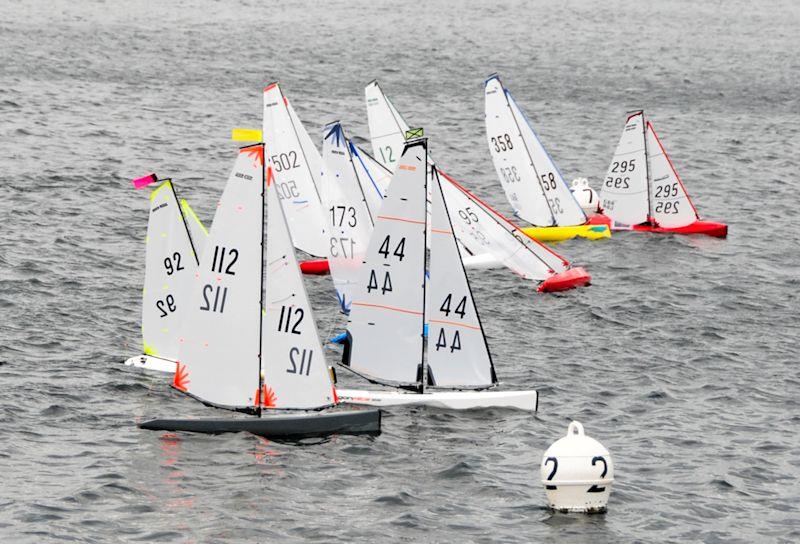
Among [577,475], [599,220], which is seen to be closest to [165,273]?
[577,475]

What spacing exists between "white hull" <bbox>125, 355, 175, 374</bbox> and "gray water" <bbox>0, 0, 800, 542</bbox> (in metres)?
0.49

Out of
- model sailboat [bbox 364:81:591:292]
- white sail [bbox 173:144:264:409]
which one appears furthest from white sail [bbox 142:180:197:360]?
model sailboat [bbox 364:81:591:292]

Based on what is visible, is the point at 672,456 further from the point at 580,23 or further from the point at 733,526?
the point at 580,23

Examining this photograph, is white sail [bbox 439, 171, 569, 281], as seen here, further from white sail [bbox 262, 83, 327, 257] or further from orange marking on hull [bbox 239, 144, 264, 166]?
orange marking on hull [bbox 239, 144, 264, 166]

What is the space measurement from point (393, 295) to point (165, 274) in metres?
4.98

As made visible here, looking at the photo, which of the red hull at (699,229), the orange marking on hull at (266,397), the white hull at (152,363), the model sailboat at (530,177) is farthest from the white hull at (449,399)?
the red hull at (699,229)

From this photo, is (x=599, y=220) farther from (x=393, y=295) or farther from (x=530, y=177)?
(x=393, y=295)

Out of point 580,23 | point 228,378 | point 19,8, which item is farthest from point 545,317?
point 580,23

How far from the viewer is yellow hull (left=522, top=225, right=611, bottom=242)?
45.2 m

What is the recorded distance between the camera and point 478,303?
3738 centimetres

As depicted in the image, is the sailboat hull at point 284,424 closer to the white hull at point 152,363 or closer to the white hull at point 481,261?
the white hull at point 152,363

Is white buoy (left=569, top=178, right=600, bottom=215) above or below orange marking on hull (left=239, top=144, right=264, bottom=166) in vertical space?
below

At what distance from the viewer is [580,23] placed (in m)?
109

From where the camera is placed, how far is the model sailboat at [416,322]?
91.3ft
